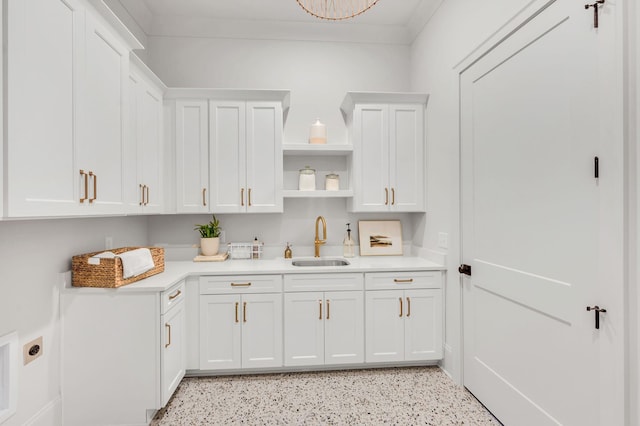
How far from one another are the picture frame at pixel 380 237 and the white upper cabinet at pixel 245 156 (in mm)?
Answer: 950

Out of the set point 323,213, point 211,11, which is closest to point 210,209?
point 323,213

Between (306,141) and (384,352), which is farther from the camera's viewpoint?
(306,141)

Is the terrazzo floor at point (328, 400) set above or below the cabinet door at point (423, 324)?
below

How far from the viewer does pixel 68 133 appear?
157cm

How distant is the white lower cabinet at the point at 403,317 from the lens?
2.71 metres

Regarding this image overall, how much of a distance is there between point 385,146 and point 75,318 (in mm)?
2608

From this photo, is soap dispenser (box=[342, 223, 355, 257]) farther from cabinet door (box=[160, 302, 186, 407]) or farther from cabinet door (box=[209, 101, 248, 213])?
cabinet door (box=[160, 302, 186, 407])

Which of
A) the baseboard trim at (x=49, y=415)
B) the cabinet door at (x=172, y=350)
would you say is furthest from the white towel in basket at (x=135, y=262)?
the baseboard trim at (x=49, y=415)

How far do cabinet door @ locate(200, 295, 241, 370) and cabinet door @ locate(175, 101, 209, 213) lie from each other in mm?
823

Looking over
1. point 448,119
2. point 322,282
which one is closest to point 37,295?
point 322,282

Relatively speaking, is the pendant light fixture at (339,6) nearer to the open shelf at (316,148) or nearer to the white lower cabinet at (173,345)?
the open shelf at (316,148)

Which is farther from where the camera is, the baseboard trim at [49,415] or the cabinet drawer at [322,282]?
the cabinet drawer at [322,282]

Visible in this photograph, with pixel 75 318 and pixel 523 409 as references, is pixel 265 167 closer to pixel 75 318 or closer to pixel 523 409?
pixel 75 318

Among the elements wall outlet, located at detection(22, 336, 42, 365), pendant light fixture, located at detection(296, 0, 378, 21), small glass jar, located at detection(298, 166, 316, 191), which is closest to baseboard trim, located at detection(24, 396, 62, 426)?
wall outlet, located at detection(22, 336, 42, 365)
